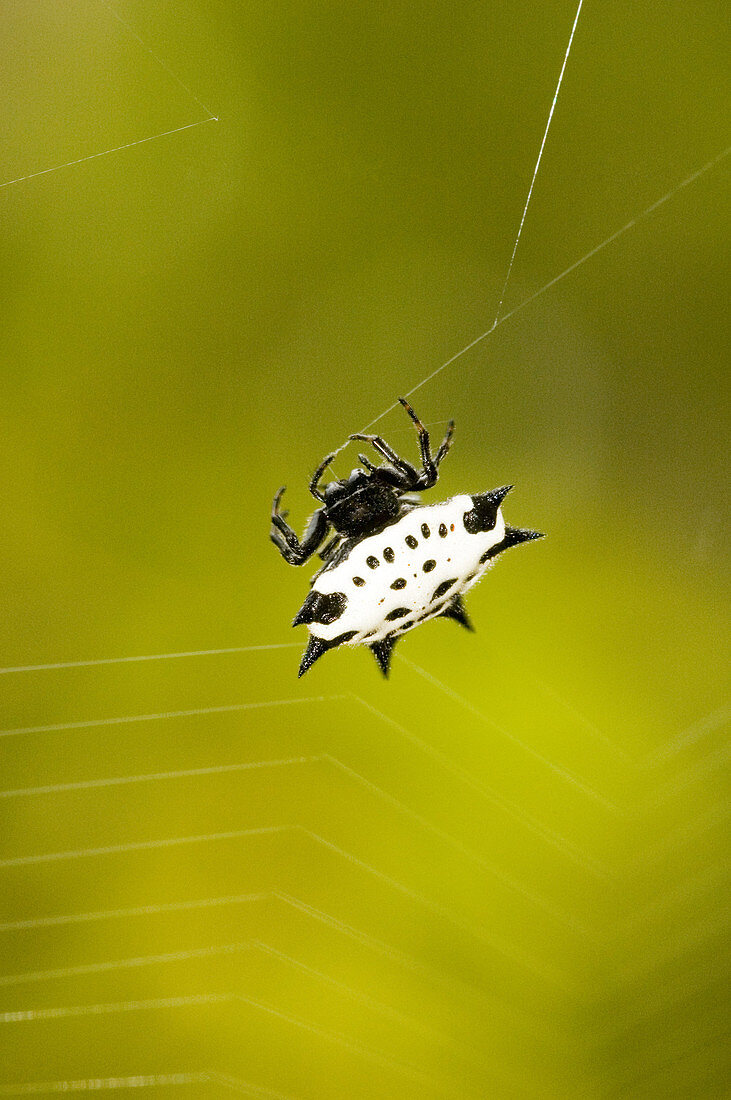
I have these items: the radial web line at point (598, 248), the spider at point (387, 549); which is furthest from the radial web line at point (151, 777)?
the spider at point (387, 549)

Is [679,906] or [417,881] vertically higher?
[417,881]

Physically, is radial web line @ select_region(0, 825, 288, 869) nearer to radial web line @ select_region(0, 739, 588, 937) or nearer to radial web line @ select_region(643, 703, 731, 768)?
radial web line @ select_region(0, 739, 588, 937)

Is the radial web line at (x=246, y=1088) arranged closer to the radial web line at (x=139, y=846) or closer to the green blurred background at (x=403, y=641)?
the green blurred background at (x=403, y=641)

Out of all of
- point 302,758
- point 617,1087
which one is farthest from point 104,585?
point 617,1087

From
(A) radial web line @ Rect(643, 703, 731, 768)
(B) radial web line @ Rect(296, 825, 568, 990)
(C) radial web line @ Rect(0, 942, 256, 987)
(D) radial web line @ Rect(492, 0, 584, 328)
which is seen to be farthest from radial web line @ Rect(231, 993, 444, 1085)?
(D) radial web line @ Rect(492, 0, 584, 328)

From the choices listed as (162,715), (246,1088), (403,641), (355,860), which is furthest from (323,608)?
(246,1088)

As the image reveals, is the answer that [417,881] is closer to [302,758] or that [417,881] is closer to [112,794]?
[302,758]
